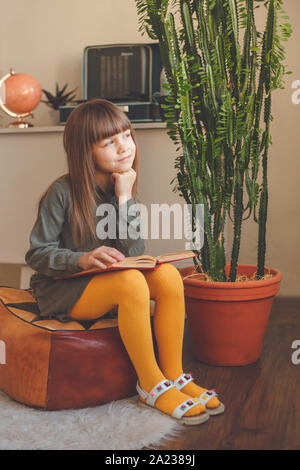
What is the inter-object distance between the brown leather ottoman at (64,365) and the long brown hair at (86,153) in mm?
256

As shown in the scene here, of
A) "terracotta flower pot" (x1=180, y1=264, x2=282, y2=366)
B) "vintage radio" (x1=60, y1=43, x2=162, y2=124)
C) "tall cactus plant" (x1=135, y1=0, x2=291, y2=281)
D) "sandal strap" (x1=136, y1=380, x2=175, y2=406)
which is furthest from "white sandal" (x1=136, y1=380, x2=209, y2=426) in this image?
"vintage radio" (x1=60, y1=43, x2=162, y2=124)

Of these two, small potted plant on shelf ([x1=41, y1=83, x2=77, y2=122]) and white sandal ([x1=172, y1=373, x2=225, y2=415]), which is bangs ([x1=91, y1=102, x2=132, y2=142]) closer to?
white sandal ([x1=172, y1=373, x2=225, y2=415])

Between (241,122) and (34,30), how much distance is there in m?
1.49

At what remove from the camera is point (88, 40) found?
2395 millimetres

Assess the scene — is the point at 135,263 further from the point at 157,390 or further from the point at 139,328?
the point at 157,390

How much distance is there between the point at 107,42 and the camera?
2.37 metres

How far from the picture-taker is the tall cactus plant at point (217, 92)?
1409mm

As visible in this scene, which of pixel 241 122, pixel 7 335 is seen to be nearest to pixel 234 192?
pixel 241 122

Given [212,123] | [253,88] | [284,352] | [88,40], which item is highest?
[88,40]

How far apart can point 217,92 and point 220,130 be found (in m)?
0.12

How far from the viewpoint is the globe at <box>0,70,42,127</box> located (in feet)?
6.90

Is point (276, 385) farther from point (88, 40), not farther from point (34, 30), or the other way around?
point (34, 30)
